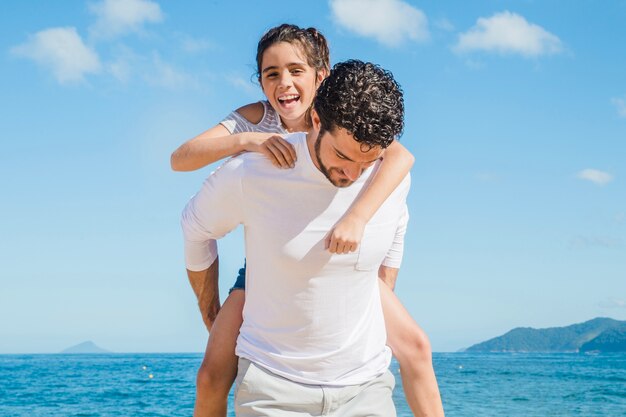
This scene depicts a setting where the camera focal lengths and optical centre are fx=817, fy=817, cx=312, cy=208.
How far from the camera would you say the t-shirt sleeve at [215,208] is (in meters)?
2.63

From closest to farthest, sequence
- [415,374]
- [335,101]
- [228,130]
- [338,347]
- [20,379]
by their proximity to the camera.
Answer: [335,101] < [338,347] < [415,374] < [228,130] < [20,379]

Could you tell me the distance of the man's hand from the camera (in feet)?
10.2

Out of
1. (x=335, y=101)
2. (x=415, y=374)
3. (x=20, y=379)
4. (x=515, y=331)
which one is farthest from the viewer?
(x=515, y=331)

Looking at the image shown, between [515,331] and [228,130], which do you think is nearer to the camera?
[228,130]

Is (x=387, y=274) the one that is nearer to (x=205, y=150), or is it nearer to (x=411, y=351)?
(x=411, y=351)

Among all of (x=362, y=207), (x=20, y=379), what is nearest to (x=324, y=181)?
(x=362, y=207)

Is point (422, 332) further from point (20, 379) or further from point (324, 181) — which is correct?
point (20, 379)

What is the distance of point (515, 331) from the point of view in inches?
6757

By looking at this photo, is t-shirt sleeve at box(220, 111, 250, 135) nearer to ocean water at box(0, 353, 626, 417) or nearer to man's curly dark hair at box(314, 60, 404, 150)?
man's curly dark hair at box(314, 60, 404, 150)

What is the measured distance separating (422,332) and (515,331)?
17545cm

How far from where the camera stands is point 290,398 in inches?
103

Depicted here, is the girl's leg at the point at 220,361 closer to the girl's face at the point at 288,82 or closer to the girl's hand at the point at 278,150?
the girl's hand at the point at 278,150

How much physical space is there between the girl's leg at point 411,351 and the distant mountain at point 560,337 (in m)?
156

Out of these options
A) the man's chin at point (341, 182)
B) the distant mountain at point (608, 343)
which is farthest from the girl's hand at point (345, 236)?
the distant mountain at point (608, 343)
